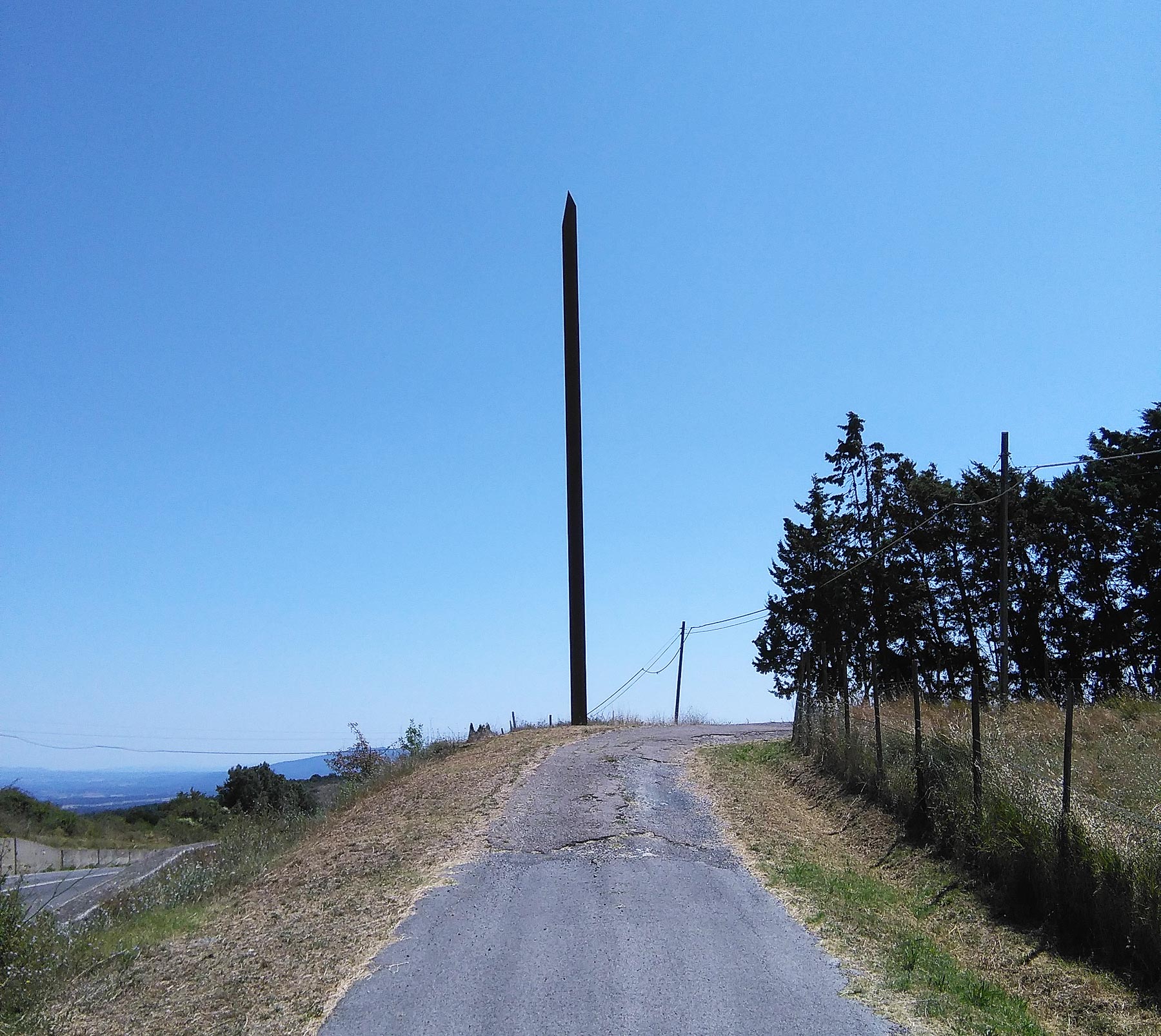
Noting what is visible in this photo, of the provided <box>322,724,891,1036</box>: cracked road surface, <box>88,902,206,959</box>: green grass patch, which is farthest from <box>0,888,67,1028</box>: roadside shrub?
<box>322,724,891,1036</box>: cracked road surface

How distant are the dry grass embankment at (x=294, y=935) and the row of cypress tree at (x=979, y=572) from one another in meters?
26.7

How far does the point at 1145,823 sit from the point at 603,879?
4942mm

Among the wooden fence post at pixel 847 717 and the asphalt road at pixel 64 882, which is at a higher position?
the wooden fence post at pixel 847 717

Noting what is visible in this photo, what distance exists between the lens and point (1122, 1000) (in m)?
7.06

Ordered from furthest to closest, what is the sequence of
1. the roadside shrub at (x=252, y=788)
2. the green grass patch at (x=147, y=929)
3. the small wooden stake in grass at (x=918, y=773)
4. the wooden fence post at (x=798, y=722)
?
the roadside shrub at (x=252, y=788)
the wooden fence post at (x=798, y=722)
the small wooden stake in grass at (x=918, y=773)
the green grass patch at (x=147, y=929)

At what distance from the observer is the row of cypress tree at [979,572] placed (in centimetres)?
3834

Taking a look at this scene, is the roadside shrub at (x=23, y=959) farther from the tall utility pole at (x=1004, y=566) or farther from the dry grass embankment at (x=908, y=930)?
the tall utility pole at (x=1004, y=566)

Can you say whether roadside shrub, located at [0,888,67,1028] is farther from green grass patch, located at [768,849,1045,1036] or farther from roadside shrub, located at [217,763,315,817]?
roadside shrub, located at [217,763,315,817]

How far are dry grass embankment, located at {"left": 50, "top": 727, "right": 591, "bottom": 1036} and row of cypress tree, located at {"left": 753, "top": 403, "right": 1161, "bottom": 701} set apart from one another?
87.6 ft

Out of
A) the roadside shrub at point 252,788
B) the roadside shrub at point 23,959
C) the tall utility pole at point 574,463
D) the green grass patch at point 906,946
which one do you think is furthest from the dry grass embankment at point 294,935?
the roadside shrub at point 252,788

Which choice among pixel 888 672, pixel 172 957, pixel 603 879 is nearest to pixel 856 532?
pixel 888 672

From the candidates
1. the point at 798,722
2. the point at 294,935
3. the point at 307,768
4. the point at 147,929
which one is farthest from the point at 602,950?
the point at 307,768

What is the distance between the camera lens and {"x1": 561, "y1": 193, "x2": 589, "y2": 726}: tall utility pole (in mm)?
23938

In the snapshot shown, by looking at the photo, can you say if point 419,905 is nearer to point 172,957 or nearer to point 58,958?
point 172,957
